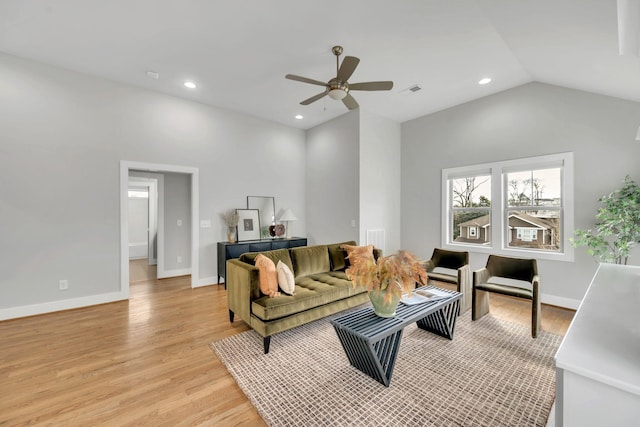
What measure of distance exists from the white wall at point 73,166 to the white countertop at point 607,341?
4895 millimetres

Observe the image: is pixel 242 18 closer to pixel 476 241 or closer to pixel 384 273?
pixel 384 273

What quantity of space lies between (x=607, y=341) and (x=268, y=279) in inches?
93.0

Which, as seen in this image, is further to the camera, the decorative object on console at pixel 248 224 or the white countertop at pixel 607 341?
the decorative object on console at pixel 248 224

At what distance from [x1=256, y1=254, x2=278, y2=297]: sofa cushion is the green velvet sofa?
0.05 m

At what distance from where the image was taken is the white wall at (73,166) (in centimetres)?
324

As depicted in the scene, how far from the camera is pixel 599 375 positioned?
67 cm

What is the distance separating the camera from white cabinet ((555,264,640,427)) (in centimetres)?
64

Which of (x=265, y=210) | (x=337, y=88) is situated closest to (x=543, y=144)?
(x=337, y=88)

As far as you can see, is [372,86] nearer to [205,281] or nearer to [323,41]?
[323,41]

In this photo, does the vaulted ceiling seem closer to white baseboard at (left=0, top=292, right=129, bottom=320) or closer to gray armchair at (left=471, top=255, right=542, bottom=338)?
gray armchair at (left=471, top=255, right=542, bottom=338)

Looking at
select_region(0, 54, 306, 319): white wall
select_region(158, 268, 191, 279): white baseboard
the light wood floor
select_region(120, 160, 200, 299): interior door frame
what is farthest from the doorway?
the light wood floor

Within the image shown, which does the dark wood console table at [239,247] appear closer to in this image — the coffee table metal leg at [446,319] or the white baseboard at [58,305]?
the white baseboard at [58,305]

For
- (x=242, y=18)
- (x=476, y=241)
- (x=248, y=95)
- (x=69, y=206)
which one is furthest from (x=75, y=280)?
(x=476, y=241)

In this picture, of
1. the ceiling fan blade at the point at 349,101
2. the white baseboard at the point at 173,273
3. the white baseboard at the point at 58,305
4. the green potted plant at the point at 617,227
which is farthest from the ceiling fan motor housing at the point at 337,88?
the white baseboard at the point at 173,273
